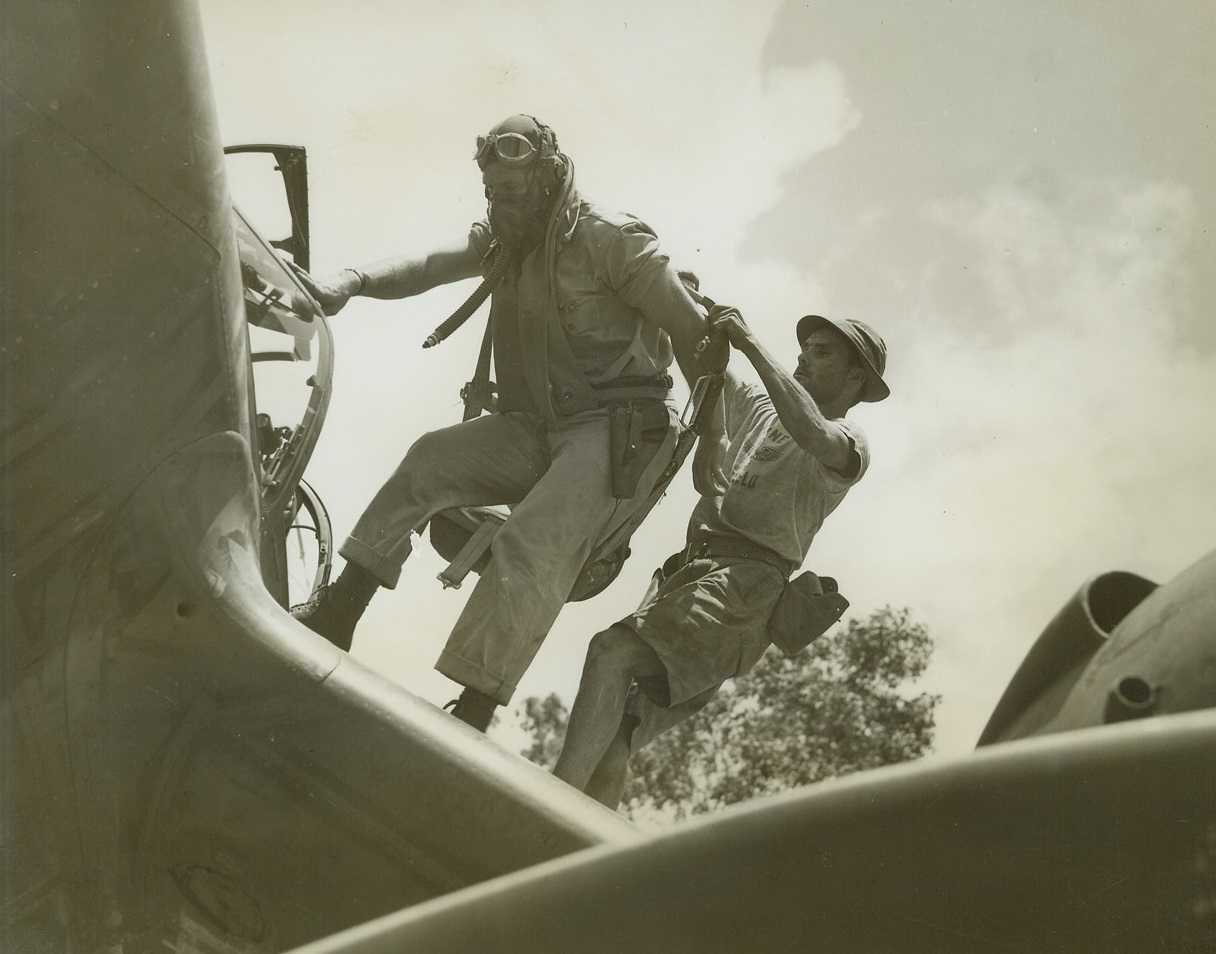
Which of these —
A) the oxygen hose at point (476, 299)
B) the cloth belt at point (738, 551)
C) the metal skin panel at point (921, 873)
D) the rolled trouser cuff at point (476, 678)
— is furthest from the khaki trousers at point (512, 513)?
the metal skin panel at point (921, 873)

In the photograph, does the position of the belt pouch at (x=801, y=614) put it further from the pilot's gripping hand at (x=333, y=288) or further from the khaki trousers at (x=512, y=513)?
the pilot's gripping hand at (x=333, y=288)

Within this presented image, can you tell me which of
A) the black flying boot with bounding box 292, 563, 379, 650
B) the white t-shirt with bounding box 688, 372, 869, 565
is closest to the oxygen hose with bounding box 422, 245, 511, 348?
the black flying boot with bounding box 292, 563, 379, 650

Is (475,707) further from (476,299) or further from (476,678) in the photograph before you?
(476,299)

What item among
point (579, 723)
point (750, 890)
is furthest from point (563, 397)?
point (750, 890)

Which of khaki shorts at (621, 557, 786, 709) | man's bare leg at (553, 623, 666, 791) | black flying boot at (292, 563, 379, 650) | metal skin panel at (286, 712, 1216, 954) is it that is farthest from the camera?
khaki shorts at (621, 557, 786, 709)

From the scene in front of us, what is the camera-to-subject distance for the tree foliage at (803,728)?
41.6ft

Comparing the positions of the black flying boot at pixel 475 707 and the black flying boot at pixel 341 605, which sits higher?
the black flying boot at pixel 341 605

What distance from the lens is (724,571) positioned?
17.8 feet

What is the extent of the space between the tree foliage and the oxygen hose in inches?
303

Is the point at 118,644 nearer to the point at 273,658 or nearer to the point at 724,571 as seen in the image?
the point at 273,658

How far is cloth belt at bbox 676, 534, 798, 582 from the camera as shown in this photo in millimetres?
5500

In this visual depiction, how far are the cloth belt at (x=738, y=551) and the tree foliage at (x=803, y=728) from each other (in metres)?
6.87

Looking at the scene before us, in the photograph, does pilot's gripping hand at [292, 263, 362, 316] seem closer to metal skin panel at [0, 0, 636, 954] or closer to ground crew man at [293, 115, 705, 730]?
ground crew man at [293, 115, 705, 730]

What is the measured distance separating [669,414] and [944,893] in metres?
2.96
